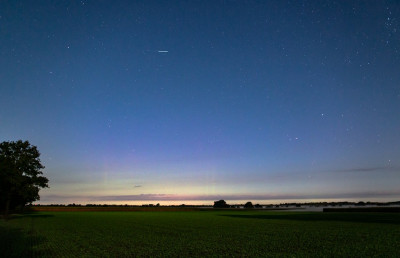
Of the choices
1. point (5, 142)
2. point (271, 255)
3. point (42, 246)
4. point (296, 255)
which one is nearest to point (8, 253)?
point (42, 246)

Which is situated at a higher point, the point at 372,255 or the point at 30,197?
the point at 30,197

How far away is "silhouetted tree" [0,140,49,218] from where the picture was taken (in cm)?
6938

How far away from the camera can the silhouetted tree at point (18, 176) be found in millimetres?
69375

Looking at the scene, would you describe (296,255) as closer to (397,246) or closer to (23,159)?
(397,246)

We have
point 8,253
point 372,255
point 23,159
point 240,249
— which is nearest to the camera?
point 372,255

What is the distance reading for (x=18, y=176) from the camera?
70125 mm

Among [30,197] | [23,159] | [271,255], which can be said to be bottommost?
[271,255]

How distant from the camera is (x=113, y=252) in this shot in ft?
73.4

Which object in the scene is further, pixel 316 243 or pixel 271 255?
pixel 316 243

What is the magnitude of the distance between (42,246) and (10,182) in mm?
51585

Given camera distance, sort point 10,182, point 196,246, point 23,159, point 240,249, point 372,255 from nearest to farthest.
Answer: point 372,255, point 240,249, point 196,246, point 10,182, point 23,159

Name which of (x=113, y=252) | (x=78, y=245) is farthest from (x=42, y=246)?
(x=113, y=252)

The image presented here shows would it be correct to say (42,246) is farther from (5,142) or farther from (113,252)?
(5,142)

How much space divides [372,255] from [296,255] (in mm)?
4530
